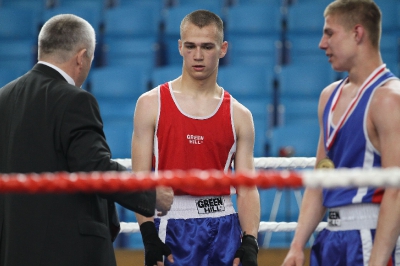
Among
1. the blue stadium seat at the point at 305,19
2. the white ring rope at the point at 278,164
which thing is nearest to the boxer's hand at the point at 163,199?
the white ring rope at the point at 278,164

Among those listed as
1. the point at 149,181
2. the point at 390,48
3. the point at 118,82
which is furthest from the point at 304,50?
the point at 149,181

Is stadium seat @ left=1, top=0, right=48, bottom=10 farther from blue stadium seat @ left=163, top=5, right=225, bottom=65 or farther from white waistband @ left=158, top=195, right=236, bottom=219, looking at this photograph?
white waistband @ left=158, top=195, right=236, bottom=219

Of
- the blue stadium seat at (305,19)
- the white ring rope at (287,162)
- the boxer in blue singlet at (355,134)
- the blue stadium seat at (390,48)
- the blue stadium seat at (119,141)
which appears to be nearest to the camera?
the boxer in blue singlet at (355,134)

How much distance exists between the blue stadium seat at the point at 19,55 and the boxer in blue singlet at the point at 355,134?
444 centimetres

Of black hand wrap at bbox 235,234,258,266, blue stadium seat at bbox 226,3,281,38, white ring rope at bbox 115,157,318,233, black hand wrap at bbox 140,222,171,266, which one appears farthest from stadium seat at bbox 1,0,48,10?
black hand wrap at bbox 235,234,258,266

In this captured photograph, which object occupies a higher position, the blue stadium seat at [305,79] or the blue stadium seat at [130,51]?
the blue stadium seat at [130,51]

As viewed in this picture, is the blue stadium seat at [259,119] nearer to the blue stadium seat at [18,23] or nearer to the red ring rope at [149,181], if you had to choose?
the blue stadium seat at [18,23]

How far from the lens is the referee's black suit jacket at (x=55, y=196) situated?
6.49ft

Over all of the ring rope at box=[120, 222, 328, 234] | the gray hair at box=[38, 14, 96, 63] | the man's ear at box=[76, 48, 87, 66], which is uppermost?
the gray hair at box=[38, 14, 96, 63]

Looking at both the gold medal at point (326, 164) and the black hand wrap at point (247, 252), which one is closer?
the gold medal at point (326, 164)

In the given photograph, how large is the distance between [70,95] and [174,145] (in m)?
0.54

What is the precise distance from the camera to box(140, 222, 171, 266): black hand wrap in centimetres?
223

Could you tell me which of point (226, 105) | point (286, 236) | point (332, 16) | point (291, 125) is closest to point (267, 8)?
point (291, 125)

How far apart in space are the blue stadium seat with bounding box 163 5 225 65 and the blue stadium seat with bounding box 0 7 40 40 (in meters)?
1.33
